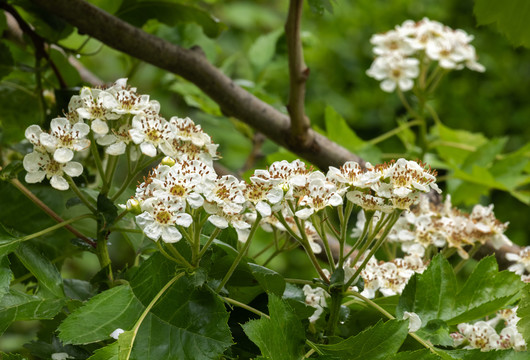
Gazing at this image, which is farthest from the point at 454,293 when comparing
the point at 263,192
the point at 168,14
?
the point at 168,14

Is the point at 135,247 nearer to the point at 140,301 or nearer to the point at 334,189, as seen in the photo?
the point at 140,301

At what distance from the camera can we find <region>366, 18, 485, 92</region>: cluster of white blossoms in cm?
145

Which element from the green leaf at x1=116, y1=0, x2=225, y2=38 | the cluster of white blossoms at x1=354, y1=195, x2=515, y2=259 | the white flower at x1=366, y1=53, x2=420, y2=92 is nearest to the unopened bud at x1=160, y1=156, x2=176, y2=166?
the cluster of white blossoms at x1=354, y1=195, x2=515, y2=259

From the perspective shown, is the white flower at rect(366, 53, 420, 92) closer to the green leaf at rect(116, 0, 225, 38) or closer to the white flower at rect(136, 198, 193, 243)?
the green leaf at rect(116, 0, 225, 38)

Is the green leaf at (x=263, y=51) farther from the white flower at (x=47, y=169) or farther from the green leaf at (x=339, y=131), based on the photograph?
the white flower at (x=47, y=169)

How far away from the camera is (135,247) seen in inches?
34.3

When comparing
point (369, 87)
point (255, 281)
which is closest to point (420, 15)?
point (369, 87)

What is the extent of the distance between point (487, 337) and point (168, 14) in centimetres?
73

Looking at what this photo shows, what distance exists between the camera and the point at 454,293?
77cm

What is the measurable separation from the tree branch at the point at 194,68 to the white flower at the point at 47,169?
36 cm

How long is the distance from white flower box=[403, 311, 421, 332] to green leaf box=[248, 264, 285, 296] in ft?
0.45

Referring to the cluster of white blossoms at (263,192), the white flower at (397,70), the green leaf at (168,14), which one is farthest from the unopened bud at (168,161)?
the white flower at (397,70)

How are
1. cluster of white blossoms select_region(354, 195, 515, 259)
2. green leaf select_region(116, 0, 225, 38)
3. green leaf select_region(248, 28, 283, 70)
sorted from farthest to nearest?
green leaf select_region(248, 28, 283, 70)
green leaf select_region(116, 0, 225, 38)
cluster of white blossoms select_region(354, 195, 515, 259)

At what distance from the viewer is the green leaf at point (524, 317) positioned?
70 centimetres
